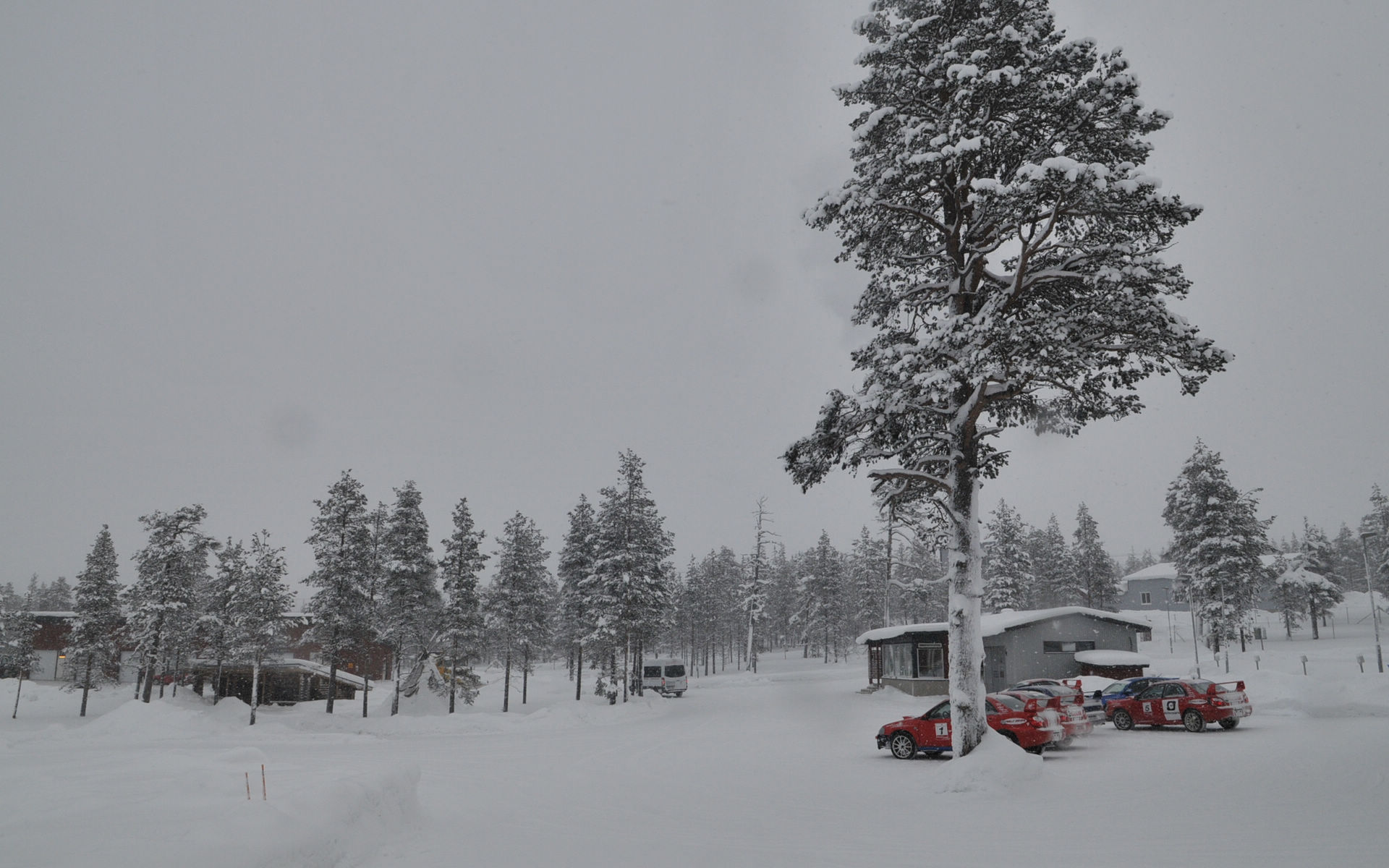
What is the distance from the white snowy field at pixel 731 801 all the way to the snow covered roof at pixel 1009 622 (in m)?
12.1

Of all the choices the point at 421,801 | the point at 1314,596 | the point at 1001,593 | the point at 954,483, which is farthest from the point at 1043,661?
the point at 1314,596

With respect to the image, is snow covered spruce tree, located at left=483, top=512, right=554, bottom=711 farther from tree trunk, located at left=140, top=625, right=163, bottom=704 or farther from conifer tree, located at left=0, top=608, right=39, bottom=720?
conifer tree, located at left=0, top=608, right=39, bottom=720

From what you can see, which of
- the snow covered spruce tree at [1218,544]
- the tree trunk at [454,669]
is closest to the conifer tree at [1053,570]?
the snow covered spruce tree at [1218,544]

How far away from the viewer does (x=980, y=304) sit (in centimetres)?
1647

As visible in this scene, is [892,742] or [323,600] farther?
[323,600]

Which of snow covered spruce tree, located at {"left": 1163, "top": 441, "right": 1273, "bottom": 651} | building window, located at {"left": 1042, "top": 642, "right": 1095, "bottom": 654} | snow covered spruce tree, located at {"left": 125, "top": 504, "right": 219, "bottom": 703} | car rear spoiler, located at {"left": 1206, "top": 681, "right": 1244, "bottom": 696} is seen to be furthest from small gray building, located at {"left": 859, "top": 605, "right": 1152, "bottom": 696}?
snow covered spruce tree, located at {"left": 125, "top": 504, "right": 219, "bottom": 703}

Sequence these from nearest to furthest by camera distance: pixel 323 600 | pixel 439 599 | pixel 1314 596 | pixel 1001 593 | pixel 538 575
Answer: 1. pixel 323 600
2. pixel 439 599
3. pixel 538 575
4. pixel 1001 593
5. pixel 1314 596

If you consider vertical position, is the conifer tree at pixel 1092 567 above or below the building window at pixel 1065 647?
above

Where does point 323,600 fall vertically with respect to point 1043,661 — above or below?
above

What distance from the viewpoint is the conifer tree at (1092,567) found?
241ft

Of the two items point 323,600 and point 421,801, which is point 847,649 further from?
point 421,801

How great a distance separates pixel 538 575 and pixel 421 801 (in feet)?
118

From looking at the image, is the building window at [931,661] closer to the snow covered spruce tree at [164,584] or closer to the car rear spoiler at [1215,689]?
the car rear spoiler at [1215,689]

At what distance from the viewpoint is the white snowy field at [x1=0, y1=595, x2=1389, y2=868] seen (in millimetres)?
8680
